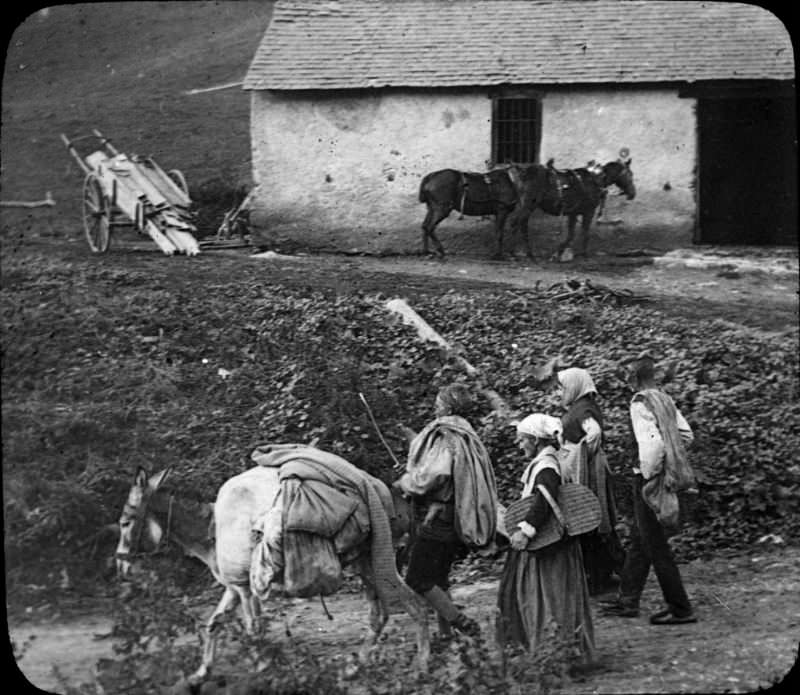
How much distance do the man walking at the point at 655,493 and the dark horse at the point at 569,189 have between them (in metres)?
1.23

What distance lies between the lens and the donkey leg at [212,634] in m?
8.07

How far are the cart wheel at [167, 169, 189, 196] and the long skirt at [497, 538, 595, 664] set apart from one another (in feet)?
11.1

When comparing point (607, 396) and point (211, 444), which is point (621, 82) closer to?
point (607, 396)

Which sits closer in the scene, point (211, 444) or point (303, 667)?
point (303, 667)

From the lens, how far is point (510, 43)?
9.30m

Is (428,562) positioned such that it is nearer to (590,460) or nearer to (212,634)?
(590,460)

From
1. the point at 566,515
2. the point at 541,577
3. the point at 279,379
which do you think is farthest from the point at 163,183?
the point at 541,577

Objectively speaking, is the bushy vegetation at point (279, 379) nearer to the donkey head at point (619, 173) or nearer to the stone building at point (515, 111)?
the stone building at point (515, 111)

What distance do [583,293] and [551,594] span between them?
7.30 ft

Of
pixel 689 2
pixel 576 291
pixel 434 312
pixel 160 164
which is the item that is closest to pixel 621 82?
pixel 689 2

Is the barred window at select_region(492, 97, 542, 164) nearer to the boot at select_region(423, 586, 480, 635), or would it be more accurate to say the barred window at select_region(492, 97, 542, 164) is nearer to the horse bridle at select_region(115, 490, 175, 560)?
the boot at select_region(423, 586, 480, 635)

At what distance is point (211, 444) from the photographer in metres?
8.61

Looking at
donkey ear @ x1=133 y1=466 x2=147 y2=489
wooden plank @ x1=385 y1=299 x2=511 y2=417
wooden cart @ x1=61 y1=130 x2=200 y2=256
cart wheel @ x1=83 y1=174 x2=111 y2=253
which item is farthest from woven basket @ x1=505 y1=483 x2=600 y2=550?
cart wheel @ x1=83 y1=174 x2=111 y2=253

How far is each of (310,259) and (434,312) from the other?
961 millimetres
